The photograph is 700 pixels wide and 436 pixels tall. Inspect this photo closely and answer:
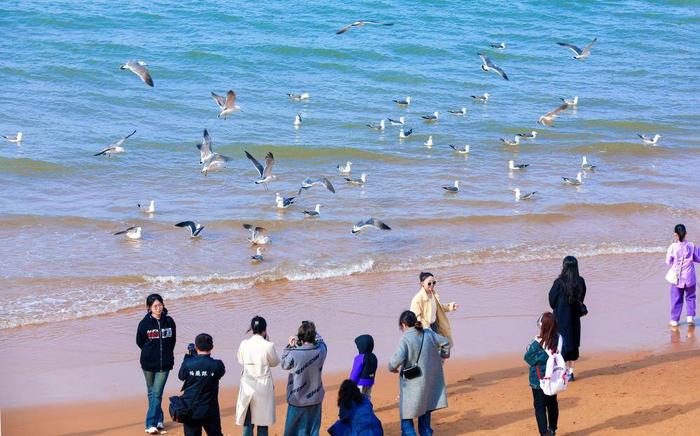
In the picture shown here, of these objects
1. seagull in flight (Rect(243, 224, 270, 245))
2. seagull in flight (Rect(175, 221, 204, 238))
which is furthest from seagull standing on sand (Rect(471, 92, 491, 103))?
seagull in flight (Rect(175, 221, 204, 238))

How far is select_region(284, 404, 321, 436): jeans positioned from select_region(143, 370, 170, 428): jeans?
1.23m

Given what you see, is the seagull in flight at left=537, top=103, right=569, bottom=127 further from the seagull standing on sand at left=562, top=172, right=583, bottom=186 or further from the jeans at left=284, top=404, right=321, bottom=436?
the jeans at left=284, top=404, right=321, bottom=436

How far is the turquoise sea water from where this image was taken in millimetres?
15672

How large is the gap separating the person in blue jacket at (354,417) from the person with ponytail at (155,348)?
181 centimetres

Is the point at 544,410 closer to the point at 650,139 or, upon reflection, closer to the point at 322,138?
the point at 322,138

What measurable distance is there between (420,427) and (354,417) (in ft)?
3.71

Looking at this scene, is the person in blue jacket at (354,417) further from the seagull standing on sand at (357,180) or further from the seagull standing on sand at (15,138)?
the seagull standing on sand at (15,138)

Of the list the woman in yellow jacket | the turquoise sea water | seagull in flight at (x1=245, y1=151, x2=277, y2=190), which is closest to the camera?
the woman in yellow jacket

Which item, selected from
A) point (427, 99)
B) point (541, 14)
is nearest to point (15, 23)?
point (427, 99)

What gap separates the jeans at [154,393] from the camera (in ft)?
28.6

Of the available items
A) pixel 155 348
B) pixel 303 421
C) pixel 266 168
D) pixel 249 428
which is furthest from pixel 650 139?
pixel 249 428

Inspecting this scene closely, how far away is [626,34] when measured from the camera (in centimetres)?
3966

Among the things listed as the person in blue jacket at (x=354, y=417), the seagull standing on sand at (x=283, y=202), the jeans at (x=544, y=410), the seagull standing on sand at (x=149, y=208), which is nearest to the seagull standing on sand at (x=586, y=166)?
the seagull standing on sand at (x=283, y=202)

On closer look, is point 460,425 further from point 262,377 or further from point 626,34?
point 626,34
